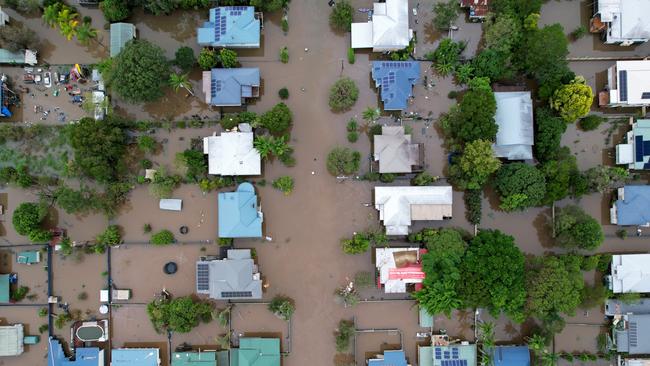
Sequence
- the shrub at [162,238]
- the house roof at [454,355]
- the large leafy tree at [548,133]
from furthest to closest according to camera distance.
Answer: the shrub at [162,238], the house roof at [454,355], the large leafy tree at [548,133]

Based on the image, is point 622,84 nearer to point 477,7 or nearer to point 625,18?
point 625,18

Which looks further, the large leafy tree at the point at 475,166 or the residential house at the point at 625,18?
the residential house at the point at 625,18

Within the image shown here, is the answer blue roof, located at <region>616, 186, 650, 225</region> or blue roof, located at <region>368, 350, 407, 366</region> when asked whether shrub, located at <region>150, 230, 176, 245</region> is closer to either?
blue roof, located at <region>368, 350, 407, 366</region>

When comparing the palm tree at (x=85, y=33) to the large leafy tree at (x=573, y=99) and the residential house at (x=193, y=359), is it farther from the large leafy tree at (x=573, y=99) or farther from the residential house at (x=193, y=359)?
the large leafy tree at (x=573, y=99)

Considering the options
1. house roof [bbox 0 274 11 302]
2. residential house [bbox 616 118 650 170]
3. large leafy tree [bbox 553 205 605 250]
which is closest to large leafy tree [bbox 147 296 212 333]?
house roof [bbox 0 274 11 302]

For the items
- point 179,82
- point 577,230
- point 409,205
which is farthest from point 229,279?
point 577,230

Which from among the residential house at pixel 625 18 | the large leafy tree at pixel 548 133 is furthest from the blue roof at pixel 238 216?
the residential house at pixel 625 18

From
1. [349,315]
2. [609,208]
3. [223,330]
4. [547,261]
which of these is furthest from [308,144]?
[609,208]
